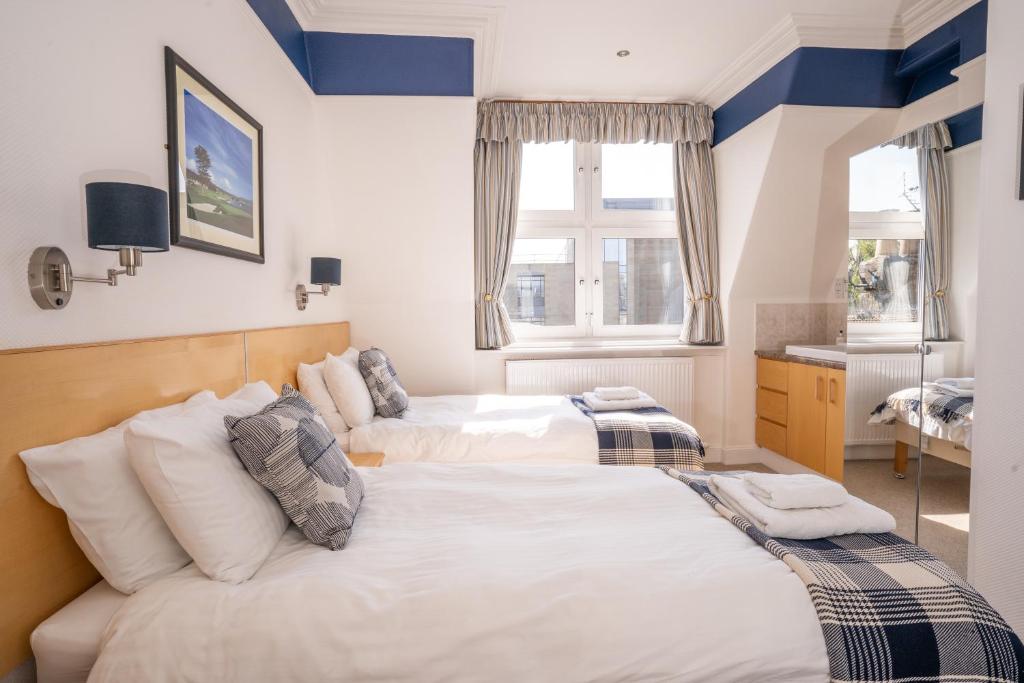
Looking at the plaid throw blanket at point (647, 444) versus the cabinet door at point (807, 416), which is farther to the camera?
the cabinet door at point (807, 416)

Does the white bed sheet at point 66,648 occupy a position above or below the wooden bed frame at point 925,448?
below

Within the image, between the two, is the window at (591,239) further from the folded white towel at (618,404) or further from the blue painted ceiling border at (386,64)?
the folded white towel at (618,404)

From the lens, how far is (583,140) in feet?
13.1

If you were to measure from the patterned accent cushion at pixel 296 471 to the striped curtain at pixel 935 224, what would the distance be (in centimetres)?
251

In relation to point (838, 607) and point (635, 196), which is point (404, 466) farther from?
point (635, 196)

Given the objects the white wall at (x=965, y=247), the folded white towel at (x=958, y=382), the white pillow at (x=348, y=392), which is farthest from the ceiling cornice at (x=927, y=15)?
the white pillow at (x=348, y=392)

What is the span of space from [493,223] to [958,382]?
294 cm

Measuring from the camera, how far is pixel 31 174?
3.69 feet

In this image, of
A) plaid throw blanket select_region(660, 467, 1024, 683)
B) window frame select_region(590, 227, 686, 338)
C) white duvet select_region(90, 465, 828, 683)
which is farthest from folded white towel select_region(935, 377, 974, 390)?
window frame select_region(590, 227, 686, 338)

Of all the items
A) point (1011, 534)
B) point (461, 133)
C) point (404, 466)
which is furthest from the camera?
point (461, 133)

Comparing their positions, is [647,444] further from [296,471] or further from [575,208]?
[575,208]

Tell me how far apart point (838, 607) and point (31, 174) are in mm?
1975

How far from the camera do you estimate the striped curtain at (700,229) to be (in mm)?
4094

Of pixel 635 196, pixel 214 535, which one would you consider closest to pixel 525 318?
pixel 635 196
